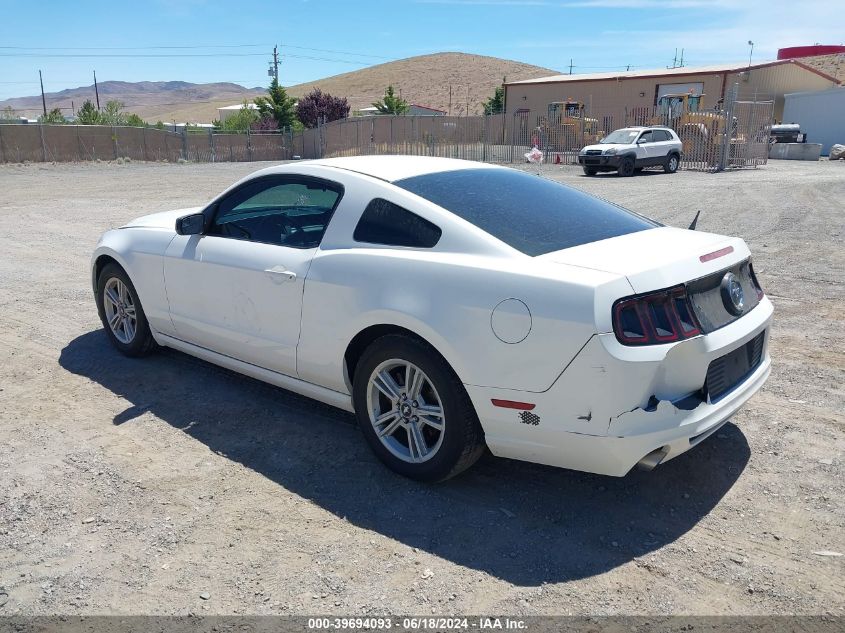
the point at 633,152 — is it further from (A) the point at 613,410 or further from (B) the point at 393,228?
(A) the point at 613,410

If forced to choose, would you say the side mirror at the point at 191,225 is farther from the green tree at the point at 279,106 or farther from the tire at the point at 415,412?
the green tree at the point at 279,106

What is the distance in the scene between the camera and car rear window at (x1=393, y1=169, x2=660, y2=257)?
3.60 meters

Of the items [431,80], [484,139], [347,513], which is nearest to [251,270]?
[347,513]

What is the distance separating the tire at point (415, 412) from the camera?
3449mm

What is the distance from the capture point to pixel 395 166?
4258 mm

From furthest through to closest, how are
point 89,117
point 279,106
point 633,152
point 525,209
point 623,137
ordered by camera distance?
1. point 279,106
2. point 89,117
3. point 623,137
4. point 633,152
5. point 525,209

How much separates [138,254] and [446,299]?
2909mm

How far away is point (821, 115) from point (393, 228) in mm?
50337

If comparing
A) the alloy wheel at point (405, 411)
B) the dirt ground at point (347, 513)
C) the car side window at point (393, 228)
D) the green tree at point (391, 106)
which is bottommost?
the dirt ground at point (347, 513)

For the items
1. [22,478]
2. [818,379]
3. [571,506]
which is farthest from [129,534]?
[818,379]

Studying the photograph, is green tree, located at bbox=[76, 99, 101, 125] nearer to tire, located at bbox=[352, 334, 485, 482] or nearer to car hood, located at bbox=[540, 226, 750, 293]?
tire, located at bbox=[352, 334, 485, 482]

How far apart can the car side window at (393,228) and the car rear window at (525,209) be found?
15 centimetres

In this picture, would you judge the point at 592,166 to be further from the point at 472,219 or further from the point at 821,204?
the point at 472,219

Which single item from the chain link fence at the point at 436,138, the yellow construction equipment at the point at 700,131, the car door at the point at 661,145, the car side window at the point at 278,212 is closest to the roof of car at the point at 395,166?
the car side window at the point at 278,212
